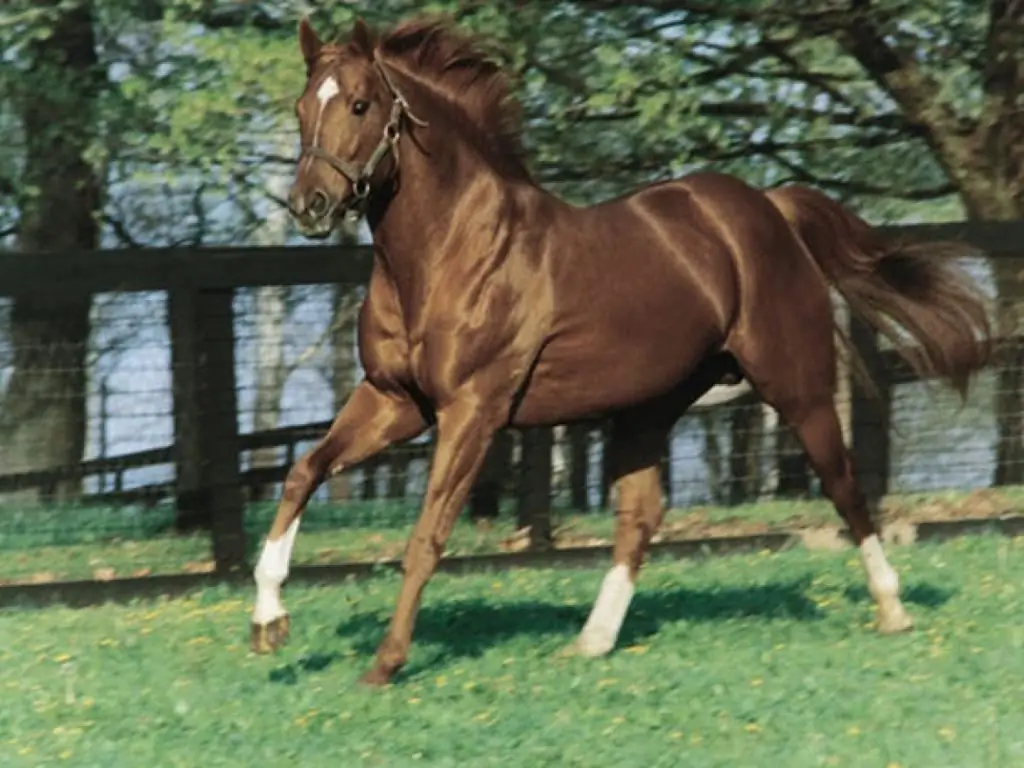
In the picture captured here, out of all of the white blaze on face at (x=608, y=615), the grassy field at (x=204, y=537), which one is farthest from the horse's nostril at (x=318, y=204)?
the grassy field at (x=204, y=537)

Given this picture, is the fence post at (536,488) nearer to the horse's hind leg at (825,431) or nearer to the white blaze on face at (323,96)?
the horse's hind leg at (825,431)

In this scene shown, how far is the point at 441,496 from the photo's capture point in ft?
17.0

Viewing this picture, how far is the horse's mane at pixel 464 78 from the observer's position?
18.0 ft

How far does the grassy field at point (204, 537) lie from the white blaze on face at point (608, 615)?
2685mm

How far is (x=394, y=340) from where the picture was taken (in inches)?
209

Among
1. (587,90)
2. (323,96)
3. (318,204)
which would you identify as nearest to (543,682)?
(318,204)

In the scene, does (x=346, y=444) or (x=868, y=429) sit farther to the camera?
(x=868, y=429)

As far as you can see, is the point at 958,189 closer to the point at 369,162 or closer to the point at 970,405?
the point at 970,405

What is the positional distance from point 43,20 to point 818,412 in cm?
685

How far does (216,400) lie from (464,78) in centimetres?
307

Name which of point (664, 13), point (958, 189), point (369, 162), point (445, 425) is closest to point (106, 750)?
point (445, 425)

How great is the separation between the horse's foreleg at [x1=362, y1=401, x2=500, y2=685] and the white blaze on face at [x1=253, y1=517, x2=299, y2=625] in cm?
40

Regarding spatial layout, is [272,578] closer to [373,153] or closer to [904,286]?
[373,153]

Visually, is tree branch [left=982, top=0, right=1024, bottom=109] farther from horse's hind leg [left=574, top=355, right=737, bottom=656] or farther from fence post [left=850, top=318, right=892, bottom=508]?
horse's hind leg [left=574, top=355, right=737, bottom=656]
